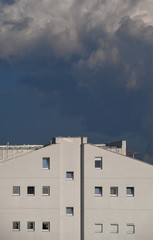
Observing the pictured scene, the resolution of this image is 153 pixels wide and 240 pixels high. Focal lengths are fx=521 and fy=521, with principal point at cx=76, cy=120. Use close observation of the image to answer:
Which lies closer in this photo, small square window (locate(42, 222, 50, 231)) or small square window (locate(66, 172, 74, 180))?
small square window (locate(42, 222, 50, 231))

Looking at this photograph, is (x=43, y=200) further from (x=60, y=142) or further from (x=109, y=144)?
(x=109, y=144)

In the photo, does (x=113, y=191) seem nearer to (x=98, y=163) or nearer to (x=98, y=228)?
(x=98, y=163)

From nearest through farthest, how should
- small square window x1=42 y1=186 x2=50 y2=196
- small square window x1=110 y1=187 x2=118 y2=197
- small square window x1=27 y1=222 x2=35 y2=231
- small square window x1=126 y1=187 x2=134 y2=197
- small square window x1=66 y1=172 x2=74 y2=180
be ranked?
1. small square window x1=27 y1=222 x2=35 y2=231
2. small square window x1=110 y1=187 x2=118 y2=197
3. small square window x1=126 y1=187 x2=134 y2=197
4. small square window x1=42 y1=186 x2=50 y2=196
5. small square window x1=66 y1=172 x2=74 y2=180

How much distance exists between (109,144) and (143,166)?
41.3ft

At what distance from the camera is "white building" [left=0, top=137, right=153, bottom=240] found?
59.6m

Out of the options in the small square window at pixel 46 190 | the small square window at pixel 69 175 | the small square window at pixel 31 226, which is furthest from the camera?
the small square window at pixel 69 175

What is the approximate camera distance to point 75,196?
198 feet

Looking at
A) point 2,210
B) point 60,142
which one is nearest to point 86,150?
point 60,142

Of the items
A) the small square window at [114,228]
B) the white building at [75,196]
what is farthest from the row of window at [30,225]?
the small square window at [114,228]

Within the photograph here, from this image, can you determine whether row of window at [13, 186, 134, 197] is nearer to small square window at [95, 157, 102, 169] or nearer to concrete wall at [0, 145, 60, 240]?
concrete wall at [0, 145, 60, 240]

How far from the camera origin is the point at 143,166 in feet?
197

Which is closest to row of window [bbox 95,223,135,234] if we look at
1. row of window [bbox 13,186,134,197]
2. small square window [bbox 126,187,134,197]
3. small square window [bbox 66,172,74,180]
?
small square window [bbox 126,187,134,197]

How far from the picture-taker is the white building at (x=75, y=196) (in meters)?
59.6

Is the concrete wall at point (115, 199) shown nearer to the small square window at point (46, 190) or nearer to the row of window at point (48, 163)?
the row of window at point (48, 163)
